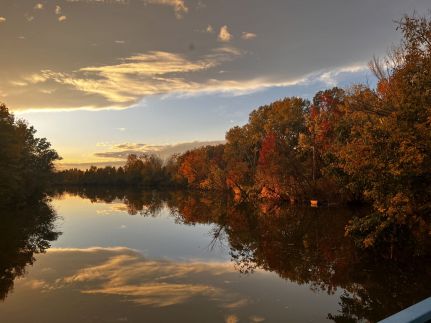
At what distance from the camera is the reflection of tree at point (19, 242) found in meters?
15.6

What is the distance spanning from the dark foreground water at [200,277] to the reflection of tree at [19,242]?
0.06m

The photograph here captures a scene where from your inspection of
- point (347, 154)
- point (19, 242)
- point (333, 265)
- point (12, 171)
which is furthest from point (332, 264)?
point (12, 171)

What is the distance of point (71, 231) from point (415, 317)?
90.8ft

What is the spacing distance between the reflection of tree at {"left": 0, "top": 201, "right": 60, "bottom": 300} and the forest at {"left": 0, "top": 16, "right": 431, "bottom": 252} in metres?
7.41

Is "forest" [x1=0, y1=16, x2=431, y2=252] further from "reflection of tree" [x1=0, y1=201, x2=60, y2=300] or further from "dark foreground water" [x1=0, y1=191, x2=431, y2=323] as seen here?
"reflection of tree" [x1=0, y1=201, x2=60, y2=300]

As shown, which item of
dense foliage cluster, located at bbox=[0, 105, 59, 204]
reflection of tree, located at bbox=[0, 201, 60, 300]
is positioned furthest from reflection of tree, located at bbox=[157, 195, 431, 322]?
dense foliage cluster, located at bbox=[0, 105, 59, 204]

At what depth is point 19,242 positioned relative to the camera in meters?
23.0

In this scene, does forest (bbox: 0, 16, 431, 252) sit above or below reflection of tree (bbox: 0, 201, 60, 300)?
above

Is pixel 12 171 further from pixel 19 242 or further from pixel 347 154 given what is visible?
pixel 347 154

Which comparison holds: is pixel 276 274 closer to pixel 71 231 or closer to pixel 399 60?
pixel 399 60

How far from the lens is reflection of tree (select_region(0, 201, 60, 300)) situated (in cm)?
1559

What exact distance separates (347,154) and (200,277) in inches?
307

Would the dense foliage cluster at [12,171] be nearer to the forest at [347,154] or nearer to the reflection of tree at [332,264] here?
the forest at [347,154]

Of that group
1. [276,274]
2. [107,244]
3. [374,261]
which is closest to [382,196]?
[374,261]
